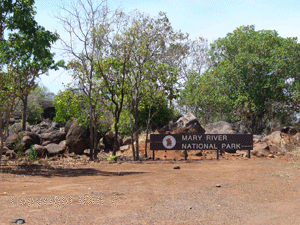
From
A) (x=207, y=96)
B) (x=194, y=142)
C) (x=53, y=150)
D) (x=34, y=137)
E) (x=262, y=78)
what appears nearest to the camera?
(x=194, y=142)

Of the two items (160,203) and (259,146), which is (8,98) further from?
(259,146)

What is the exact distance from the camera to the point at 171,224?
5535 mm

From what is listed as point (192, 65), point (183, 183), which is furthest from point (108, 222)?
point (192, 65)

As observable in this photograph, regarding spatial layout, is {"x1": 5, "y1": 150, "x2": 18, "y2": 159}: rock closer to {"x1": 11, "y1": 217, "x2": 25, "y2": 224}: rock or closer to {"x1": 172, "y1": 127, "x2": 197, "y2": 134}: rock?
{"x1": 172, "y1": 127, "x2": 197, "y2": 134}: rock

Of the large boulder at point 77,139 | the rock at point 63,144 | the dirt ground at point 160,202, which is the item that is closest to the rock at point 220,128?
the large boulder at point 77,139

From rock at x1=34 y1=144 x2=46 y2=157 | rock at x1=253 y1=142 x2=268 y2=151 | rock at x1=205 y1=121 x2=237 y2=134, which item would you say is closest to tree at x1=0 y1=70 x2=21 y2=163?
rock at x1=34 y1=144 x2=46 y2=157

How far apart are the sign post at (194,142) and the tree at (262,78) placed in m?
13.4

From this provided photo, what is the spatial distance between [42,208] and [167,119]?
28.5m

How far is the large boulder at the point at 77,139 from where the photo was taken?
78.9 feet

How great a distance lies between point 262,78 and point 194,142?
16.4 meters

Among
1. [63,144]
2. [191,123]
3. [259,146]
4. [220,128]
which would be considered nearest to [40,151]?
[63,144]

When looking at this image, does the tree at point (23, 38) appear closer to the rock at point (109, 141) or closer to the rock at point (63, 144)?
the rock at point (63, 144)

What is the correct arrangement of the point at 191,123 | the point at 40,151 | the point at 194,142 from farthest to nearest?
the point at 191,123, the point at 40,151, the point at 194,142

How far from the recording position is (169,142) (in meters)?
19.0
